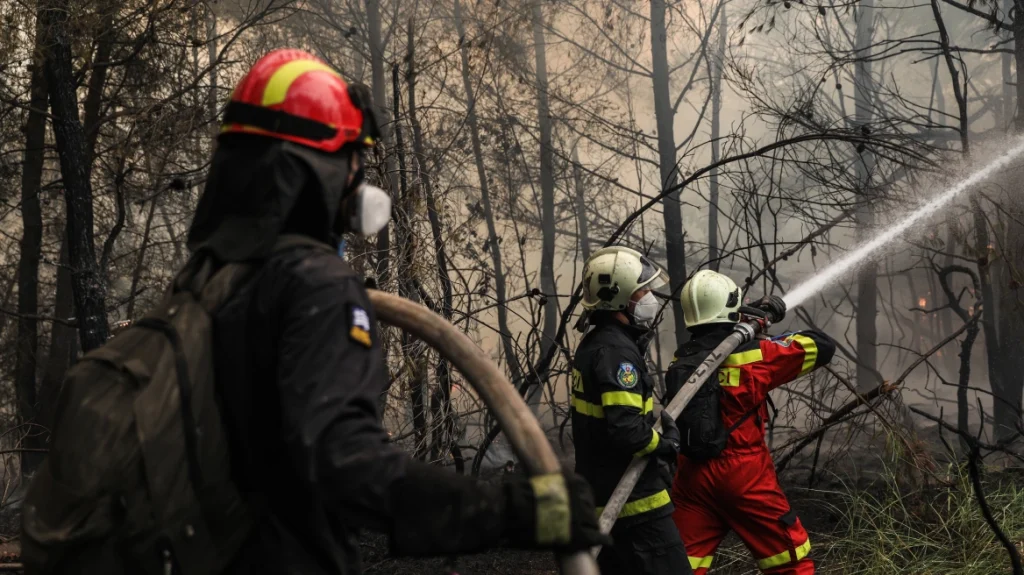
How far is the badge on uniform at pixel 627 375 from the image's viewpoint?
4168mm

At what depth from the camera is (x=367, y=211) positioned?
1.97 m

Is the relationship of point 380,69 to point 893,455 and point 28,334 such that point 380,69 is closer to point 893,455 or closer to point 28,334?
point 28,334

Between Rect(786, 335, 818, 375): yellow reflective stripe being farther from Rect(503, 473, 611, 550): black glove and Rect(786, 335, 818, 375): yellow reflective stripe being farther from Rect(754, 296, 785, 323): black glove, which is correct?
Rect(503, 473, 611, 550): black glove

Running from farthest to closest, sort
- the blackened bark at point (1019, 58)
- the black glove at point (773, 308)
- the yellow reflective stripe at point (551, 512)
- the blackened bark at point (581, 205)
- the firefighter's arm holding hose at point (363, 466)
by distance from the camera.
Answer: the blackened bark at point (581, 205) < the blackened bark at point (1019, 58) < the black glove at point (773, 308) < the yellow reflective stripe at point (551, 512) < the firefighter's arm holding hose at point (363, 466)

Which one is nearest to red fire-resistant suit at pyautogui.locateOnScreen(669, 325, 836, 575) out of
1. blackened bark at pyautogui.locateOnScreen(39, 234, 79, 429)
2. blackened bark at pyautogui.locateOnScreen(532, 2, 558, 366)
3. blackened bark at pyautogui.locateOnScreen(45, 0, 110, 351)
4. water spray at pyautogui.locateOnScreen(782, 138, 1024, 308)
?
water spray at pyautogui.locateOnScreen(782, 138, 1024, 308)

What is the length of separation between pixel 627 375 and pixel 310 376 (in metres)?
2.71

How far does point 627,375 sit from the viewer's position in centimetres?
418

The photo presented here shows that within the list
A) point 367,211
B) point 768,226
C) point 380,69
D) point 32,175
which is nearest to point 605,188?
point 380,69

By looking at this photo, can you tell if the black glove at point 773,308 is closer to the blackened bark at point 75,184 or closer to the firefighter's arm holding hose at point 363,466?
the firefighter's arm holding hose at point 363,466

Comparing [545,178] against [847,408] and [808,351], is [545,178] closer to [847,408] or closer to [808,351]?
[847,408]

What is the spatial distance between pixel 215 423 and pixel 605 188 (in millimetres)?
16462

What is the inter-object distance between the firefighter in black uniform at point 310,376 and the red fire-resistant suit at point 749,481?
306 cm

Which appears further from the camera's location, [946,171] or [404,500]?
[946,171]

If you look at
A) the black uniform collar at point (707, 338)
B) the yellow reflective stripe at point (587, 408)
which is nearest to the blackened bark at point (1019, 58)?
the black uniform collar at point (707, 338)
